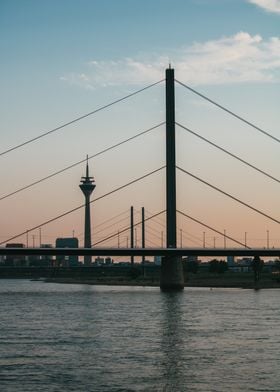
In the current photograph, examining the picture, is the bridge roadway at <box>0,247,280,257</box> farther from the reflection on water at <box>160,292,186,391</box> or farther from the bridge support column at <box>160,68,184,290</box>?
the reflection on water at <box>160,292,186,391</box>

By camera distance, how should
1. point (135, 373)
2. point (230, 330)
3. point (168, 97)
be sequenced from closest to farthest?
point (135, 373) < point (230, 330) < point (168, 97)

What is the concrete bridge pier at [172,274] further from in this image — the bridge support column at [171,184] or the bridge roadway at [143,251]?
the bridge roadway at [143,251]

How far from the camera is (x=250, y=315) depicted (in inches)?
1841

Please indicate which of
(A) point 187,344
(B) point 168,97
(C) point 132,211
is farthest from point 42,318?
(C) point 132,211

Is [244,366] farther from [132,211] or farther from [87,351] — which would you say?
[132,211]

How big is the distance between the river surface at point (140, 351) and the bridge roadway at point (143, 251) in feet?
94.4

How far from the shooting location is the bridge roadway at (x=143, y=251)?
78.5 m

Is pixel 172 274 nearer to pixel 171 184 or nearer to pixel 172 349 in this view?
pixel 171 184

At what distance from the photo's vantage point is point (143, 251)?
8212 cm

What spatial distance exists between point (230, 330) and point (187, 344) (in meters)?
5.77

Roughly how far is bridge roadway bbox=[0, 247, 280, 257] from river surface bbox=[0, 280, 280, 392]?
2877 cm

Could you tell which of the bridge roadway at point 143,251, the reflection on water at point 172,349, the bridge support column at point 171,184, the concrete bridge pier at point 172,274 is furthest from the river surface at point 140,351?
the concrete bridge pier at point 172,274

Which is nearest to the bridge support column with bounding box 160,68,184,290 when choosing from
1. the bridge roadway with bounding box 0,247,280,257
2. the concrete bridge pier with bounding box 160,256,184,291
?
the concrete bridge pier with bounding box 160,256,184,291

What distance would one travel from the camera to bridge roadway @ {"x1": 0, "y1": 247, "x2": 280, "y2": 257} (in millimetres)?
78531
